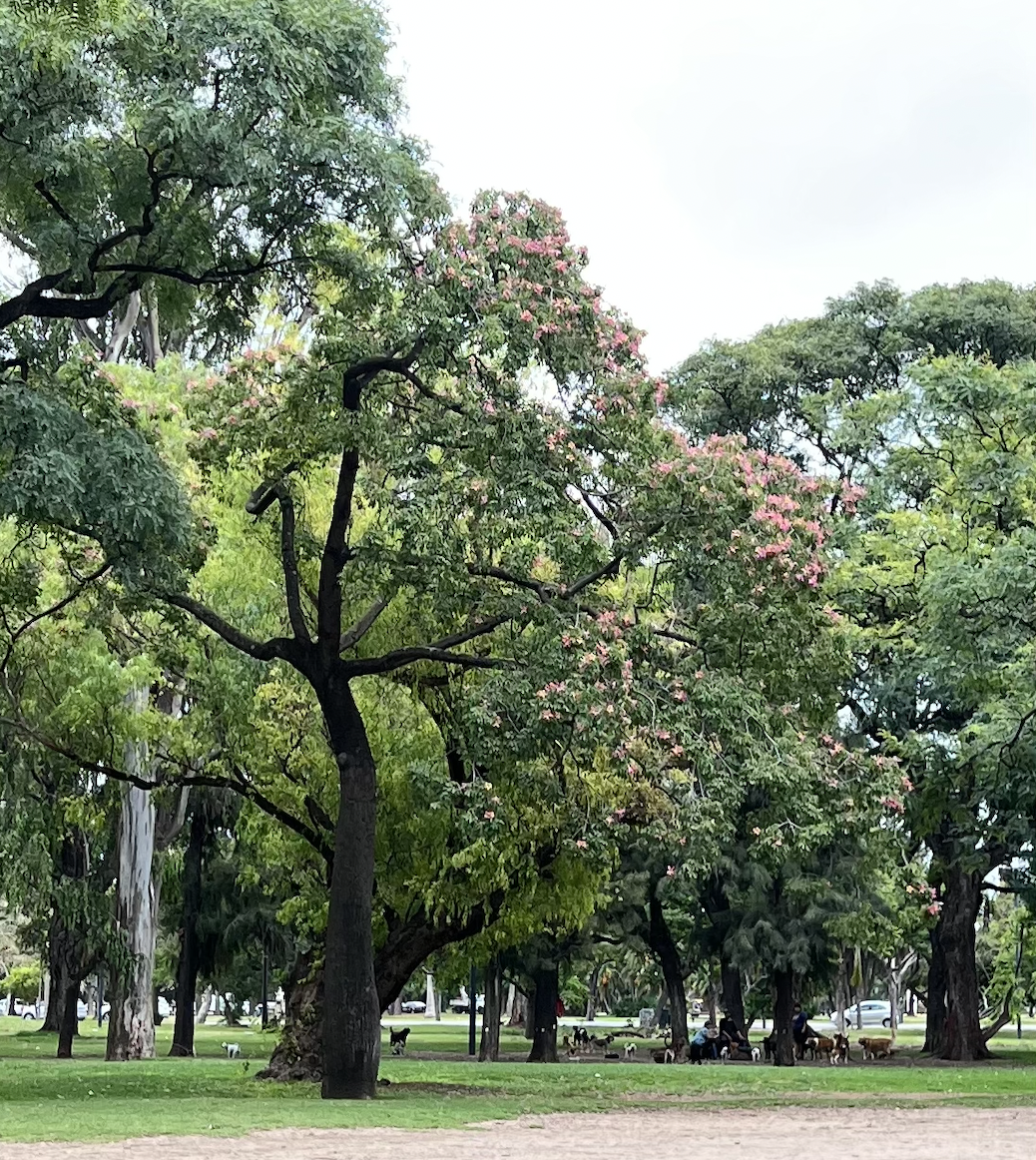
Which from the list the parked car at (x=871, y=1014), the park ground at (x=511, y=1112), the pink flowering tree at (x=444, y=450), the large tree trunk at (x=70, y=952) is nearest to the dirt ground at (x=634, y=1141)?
the park ground at (x=511, y=1112)

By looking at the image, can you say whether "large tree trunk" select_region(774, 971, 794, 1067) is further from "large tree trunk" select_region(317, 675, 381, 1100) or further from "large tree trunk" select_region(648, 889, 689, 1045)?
"large tree trunk" select_region(317, 675, 381, 1100)

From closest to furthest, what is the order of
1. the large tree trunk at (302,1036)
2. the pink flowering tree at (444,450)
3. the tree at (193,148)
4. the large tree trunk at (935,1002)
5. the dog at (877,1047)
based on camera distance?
the tree at (193,148)
the pink flowering tree at (444,450)
the large tree trunk at (302,1036)
the dog at (877,1047)
the large tree trunk at (935,1002)

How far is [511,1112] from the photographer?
17.4 meters

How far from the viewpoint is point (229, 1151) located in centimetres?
1209

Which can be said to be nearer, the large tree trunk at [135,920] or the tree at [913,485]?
the tree at [913,485]

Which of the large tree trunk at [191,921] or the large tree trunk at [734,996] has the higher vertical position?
the large tree trunk at [191,921]

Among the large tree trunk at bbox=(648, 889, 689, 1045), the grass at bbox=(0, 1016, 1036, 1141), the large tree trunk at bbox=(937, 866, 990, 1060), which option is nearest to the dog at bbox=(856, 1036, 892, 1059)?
the large tree trunk at bbox=(937, 866, 990, 1060)

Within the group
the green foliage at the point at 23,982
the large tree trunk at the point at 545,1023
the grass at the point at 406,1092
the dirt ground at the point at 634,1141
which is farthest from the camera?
the green foliage at the point at 23,982

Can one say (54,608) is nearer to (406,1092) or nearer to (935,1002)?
(406,1092)

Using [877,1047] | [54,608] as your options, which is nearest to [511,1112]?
[54,608]

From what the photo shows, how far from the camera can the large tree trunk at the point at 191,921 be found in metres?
38.4

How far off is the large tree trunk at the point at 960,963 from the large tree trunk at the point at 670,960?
617 cm

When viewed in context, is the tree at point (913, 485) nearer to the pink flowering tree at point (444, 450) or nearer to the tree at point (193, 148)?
the pink flowering tree at point (444, 450)

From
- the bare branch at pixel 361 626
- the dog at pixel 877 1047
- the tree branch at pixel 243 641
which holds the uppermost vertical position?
the bare branch at pixel 361 626
